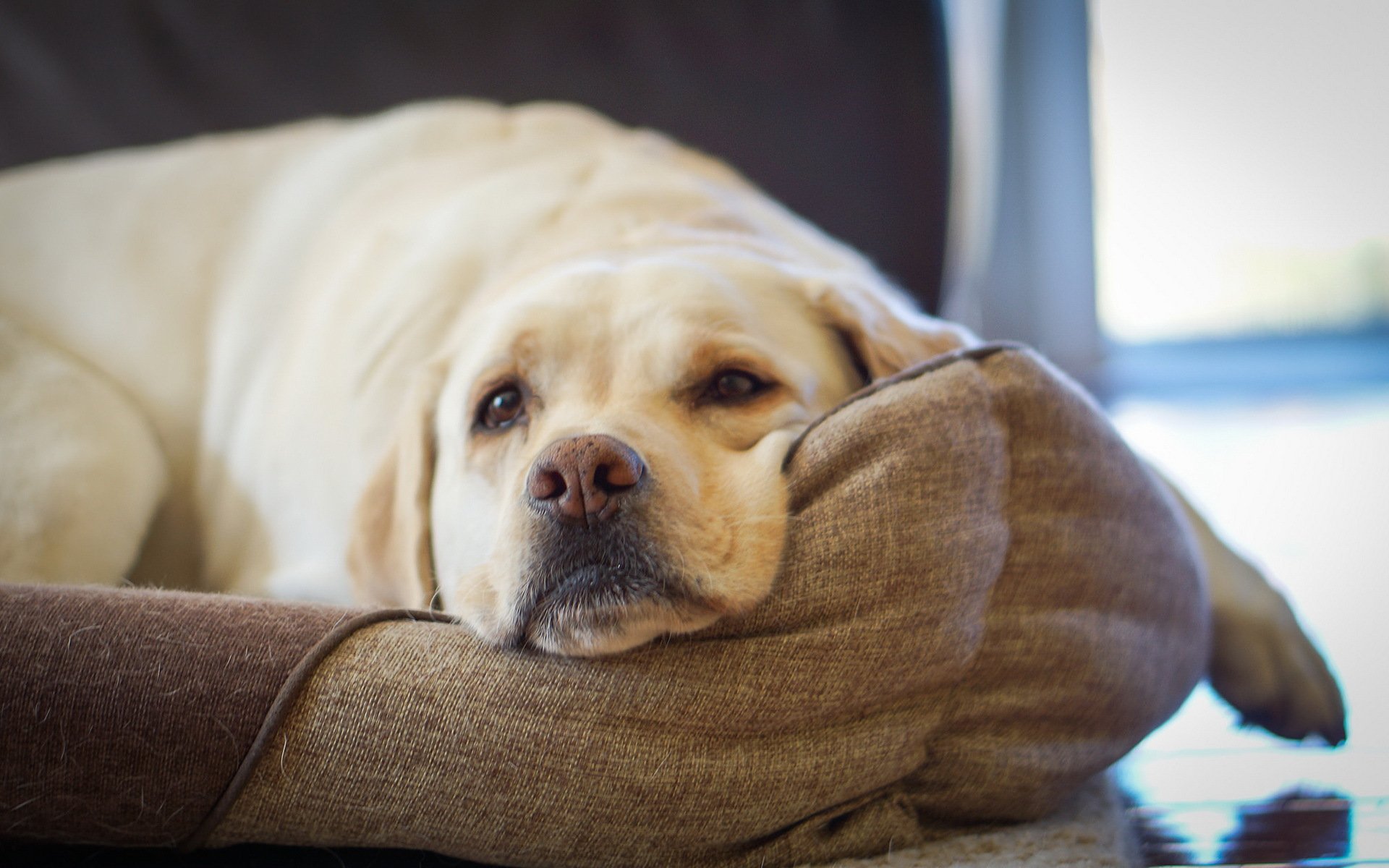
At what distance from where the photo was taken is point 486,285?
237cm

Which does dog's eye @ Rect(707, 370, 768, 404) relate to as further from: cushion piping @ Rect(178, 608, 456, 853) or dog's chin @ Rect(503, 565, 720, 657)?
cushion piping @ Rect(178, 608, 456, 853)

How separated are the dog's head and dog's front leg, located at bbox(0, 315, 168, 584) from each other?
72 centimetres

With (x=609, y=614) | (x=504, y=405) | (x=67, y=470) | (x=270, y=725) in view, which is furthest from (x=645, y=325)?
(x=67, y=470)

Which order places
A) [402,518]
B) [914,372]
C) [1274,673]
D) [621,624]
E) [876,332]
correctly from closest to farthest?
1. [621,624]
2. [914,372]
3. [1274,673]
4. [876,332]
5. [402,518]

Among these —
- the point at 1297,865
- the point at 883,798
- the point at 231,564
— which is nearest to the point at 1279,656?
the point at 1297,865

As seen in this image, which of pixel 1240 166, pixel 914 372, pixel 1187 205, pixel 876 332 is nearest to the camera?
pixel 914 372

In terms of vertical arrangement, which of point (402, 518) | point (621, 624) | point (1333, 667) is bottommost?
point (1333, 667)

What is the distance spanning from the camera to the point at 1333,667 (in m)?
1.76

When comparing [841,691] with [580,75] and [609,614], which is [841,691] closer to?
[609,614]

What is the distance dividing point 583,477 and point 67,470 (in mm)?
1570

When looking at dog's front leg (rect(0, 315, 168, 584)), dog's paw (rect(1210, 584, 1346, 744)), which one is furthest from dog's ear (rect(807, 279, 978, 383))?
dog's front leg (rect(0, 315, 168, 584))

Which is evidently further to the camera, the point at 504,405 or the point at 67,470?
the point at 67,470

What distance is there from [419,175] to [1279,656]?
2.38 m

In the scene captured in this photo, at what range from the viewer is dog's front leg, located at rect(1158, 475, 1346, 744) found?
5.57ft
